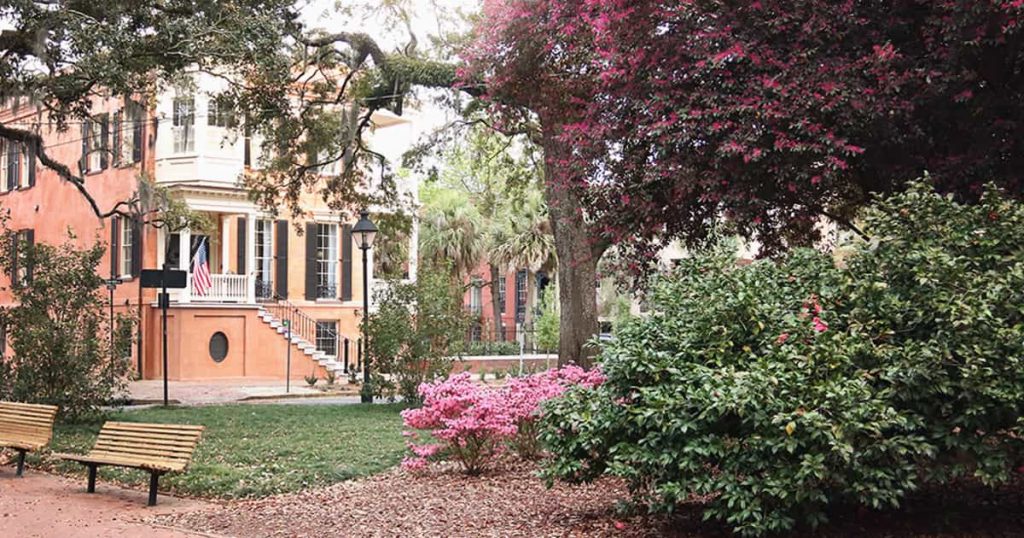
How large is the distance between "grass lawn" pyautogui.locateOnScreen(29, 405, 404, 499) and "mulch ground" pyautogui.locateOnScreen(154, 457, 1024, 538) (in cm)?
59

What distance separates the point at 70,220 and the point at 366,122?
18.3 metres

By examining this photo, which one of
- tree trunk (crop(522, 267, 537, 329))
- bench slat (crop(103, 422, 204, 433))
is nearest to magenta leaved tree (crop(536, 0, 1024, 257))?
bench slat (crop(103, 422, 204, 433))

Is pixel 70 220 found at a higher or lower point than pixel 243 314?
higher

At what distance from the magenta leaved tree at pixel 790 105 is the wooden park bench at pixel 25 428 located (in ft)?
22.5

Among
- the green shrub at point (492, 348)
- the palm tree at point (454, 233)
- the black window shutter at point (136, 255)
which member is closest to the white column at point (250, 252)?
the black window shutter at point (136, 255)

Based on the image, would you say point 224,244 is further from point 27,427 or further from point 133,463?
point 133,463

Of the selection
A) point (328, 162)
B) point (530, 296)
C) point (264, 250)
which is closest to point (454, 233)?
point (530, 296)

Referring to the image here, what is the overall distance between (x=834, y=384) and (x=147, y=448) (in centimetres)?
664

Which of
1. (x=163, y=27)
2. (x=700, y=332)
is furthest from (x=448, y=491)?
(x=163, y=27)

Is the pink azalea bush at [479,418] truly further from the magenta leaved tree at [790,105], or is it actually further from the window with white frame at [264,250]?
the window with white frame at [264,250]

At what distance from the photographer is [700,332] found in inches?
303

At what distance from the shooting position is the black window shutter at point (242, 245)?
32719 millimetres

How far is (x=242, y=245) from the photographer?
32.8 metres

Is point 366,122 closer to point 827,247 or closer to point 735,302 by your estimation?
point 827,247
